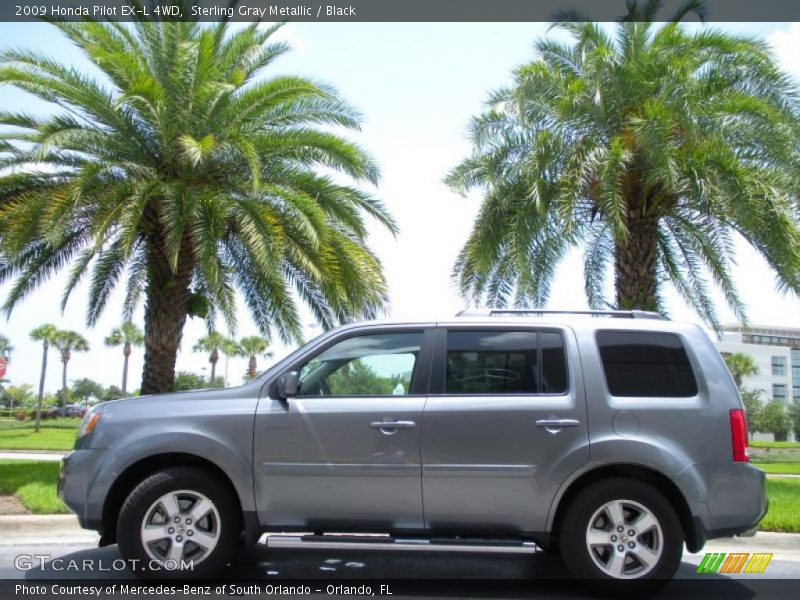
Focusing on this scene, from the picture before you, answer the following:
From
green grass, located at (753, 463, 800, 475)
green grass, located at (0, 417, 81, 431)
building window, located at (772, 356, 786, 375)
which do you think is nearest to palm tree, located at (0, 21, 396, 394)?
green grass, located at (753, 463, 800, 475)

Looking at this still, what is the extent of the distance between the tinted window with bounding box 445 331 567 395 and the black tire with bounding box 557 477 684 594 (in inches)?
31.3

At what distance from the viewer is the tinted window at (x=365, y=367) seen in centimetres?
574

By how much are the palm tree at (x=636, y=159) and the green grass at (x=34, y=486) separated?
7.91 meters

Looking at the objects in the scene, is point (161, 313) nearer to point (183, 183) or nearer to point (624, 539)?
point (183, 183)

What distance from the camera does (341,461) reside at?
5.47 metres

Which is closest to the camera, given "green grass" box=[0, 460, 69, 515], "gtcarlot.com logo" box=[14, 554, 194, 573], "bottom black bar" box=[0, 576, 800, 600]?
"bottom black bar" box=[0, 576, 800, 600]

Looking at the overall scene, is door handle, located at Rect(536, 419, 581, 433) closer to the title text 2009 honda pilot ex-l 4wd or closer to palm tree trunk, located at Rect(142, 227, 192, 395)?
the title text 2009 honda pilot ex-l 4wd

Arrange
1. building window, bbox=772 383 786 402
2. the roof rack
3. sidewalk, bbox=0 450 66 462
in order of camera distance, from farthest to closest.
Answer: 1. building window, bbox=772 383 786 402
2. sidewalk, bbox=0 450 66 462
3. the roof rack

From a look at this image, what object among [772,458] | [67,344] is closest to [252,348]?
[67,344]

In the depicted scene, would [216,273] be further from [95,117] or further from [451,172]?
[451,172]

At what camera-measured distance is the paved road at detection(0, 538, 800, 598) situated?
5832 millimetres

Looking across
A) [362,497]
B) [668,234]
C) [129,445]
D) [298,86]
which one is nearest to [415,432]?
[362,497]

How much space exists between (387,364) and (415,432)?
59cm

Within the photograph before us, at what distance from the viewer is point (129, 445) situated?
5.56 meters
